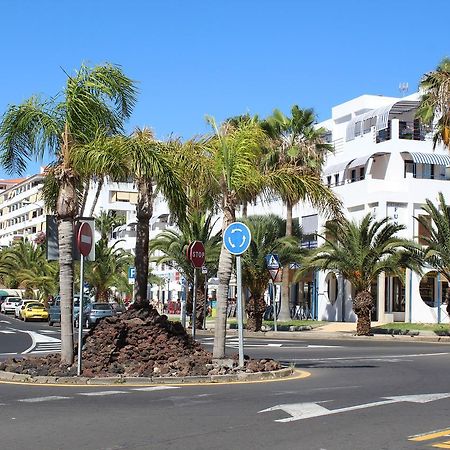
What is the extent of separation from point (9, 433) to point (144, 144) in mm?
8576

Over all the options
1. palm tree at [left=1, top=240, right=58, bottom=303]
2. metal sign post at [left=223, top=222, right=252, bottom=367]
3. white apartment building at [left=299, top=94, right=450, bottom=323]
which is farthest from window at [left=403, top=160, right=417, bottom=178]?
palm tree at [left=1, top=240, right=58, bottom=303]

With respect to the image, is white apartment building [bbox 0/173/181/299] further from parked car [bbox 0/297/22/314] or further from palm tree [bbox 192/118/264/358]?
palm tree [bbox 192/118/264/358]

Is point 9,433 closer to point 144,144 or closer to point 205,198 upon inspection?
point 144,144

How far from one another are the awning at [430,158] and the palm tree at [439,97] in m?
10.3

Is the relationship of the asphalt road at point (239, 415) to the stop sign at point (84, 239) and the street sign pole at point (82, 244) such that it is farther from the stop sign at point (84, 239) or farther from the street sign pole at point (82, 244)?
the stop sign at point (84, 239)

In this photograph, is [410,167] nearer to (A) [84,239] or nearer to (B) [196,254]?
(B) [196,254]

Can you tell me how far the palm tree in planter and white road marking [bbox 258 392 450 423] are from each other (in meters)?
24.0

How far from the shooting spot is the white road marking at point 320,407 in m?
11.0

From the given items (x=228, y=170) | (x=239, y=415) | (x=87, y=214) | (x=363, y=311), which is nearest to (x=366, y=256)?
(x=363, y=311)

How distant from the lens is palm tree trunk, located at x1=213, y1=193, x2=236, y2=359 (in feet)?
58.0

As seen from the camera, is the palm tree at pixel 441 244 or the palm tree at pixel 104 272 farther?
the palm tree at pixel 104 272

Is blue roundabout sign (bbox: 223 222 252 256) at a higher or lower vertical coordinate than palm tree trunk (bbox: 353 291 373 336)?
higher

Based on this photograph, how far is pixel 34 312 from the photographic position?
60.7m

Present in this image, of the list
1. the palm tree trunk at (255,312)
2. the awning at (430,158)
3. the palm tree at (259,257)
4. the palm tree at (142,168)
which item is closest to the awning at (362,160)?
the awning at (430,158)
